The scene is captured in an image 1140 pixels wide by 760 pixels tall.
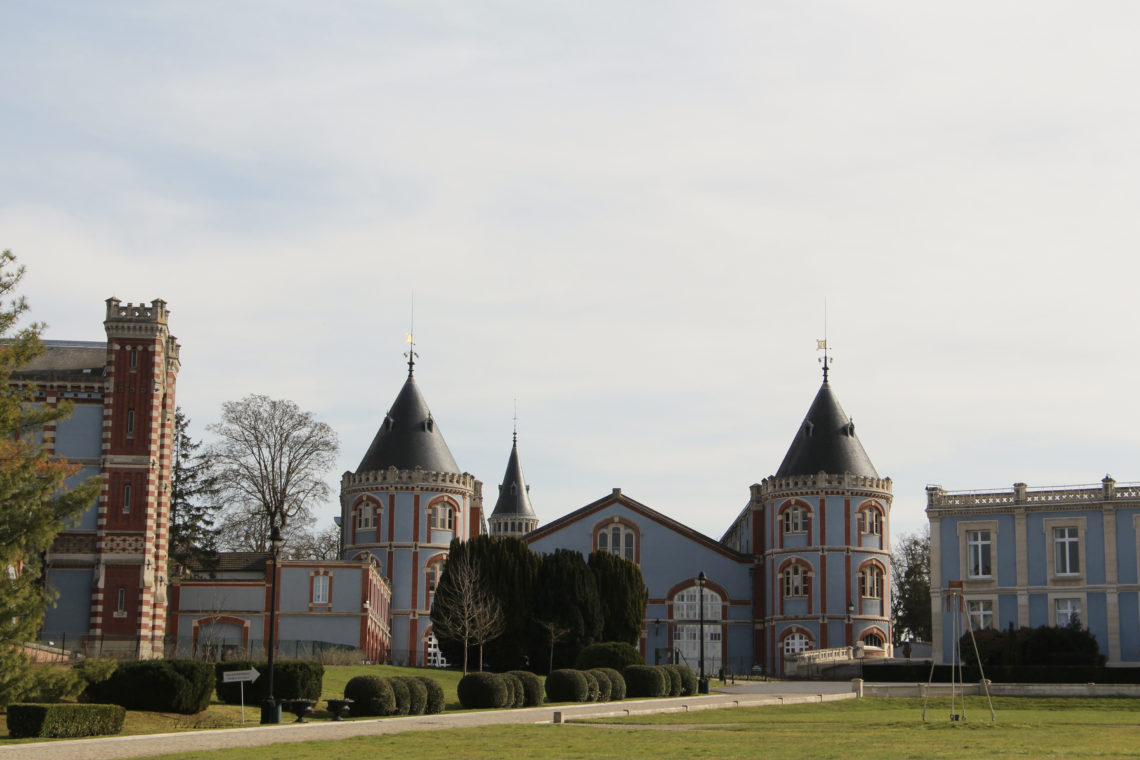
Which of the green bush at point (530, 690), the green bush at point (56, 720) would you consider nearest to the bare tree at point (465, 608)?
the green bush at point (530, 690)

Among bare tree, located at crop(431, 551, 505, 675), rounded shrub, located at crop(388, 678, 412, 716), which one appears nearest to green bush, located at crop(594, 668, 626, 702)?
rounded shrub, located at crop(388, 678, 412, 716)

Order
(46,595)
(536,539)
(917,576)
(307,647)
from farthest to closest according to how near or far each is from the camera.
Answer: (917,576), (536,539), (307,647), (46,595)

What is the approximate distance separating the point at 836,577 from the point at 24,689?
50.0 meters

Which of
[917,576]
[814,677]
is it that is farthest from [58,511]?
[917,576]

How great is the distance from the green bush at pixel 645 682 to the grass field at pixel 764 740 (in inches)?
184

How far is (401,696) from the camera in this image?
33188mm

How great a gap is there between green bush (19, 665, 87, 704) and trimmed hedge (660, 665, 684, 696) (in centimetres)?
1930

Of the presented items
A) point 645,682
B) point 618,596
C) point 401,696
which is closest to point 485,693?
point 401,696

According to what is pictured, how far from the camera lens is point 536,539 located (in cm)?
7850

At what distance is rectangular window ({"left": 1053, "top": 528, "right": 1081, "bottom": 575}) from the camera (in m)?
61.2

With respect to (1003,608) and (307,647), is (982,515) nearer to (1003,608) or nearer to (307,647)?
(1003,608)

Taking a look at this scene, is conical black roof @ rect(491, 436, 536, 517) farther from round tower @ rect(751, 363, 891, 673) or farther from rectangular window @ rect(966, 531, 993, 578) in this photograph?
rectangular window @ rect(966, 531, 993, 578)

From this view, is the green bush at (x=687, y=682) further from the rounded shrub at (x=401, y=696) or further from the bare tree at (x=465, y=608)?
the bare tree at (x=465, y=608)

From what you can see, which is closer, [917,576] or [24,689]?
[24,689]
